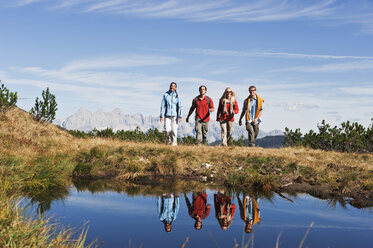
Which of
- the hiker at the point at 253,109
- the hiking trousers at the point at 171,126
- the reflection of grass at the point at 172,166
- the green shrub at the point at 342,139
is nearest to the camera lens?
the reflection of grass at the point at 172,166

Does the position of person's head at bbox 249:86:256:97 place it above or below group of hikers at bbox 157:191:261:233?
above

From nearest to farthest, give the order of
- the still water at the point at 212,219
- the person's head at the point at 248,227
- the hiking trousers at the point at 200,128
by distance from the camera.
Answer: the still water at the point at 212,219, the person's head at the point at 248,227, the hiking trousers at the point at 200,128

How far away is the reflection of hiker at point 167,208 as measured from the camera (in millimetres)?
7347

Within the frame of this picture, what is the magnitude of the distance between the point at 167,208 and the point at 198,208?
2.41 feet

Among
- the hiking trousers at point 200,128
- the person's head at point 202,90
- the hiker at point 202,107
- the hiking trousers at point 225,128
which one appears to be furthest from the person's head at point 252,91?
the hiking trousers at point 200,128

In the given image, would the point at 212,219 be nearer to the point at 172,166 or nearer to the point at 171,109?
the point at 172,166

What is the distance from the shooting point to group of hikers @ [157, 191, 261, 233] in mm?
7344

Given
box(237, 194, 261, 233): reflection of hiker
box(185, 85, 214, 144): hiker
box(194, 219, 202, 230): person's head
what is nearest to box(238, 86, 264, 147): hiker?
box(185, 85, 214, 144): hiker

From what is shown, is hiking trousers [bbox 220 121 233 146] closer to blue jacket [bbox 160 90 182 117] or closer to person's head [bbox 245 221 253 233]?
blue jacket [bbox 160 90 182 117]

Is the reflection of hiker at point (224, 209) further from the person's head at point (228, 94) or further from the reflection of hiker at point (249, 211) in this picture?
the person's head at point (228, 94)

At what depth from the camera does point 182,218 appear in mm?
7605

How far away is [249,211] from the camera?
324 inches

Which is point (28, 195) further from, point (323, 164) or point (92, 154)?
point (323, 164)

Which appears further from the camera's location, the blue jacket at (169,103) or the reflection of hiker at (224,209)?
the blue jacket at (169,103)
